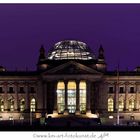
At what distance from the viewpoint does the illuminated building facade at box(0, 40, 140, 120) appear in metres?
99.4

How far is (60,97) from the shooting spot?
100 m

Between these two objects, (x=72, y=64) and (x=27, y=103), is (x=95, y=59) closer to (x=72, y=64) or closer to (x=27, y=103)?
(x=72, y=64)

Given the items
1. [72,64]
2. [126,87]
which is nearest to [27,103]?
[72,64]

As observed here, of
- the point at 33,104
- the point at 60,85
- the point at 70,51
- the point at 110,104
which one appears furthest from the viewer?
the point at 70,51

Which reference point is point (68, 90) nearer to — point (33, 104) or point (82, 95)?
point (82, 95)

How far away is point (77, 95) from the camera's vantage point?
9925 centimetres

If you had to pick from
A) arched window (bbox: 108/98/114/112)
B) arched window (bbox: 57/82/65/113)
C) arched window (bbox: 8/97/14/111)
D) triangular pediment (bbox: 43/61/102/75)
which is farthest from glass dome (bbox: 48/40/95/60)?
arched window (bbox: 8/97/14/111)

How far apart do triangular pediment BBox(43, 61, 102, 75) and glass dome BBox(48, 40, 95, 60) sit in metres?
7.63

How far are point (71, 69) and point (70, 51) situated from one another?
31.6 feet

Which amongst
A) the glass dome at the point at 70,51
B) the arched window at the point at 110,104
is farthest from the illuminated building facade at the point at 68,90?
the glass dome at the point at 70,51

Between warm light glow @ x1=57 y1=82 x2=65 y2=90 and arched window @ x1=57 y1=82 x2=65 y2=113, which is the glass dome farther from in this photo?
arched window @ x1=57 y1=82 x2=65 y2=113

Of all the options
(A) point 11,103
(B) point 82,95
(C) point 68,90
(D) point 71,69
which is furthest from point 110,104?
(A) point 11,103
